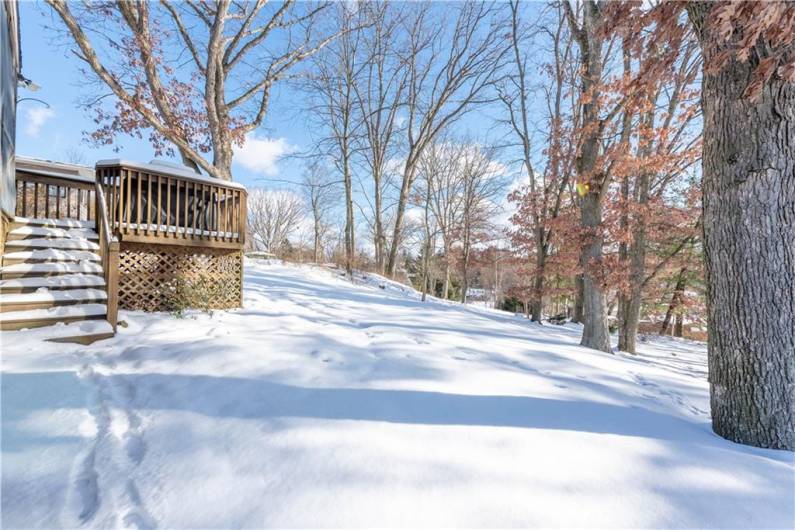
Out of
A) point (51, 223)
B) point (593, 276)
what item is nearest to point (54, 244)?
point (51, 223)

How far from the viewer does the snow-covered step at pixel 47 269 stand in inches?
131

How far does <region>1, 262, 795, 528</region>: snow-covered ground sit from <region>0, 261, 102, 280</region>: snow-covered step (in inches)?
38.6

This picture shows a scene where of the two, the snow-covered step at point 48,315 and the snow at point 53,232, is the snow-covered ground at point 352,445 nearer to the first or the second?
the snow-covered step at point 48,315

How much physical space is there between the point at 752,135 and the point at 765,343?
1.22m

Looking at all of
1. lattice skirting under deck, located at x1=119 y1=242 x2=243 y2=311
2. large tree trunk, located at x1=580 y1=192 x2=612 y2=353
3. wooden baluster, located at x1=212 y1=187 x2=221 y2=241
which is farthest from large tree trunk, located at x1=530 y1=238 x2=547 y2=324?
wooden baluster, located at x1=212 y1=187 x2=221 y2=241

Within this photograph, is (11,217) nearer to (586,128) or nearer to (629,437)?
(629,437)

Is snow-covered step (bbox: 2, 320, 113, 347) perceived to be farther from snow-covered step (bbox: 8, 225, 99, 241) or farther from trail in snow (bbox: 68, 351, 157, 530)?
snow-covered step (bbox: 8, 225, 99, 241)

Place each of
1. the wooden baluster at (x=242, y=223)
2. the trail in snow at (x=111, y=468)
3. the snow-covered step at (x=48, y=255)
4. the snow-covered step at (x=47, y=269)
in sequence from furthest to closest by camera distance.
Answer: the wooden baluster at (x=242, y=223), the snow-covered step at (x=48, y=255), the snow-covered step at (x=47, y=269), the trail in snow at (x=111, y=468)

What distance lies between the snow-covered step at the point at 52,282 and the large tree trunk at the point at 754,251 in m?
5.97

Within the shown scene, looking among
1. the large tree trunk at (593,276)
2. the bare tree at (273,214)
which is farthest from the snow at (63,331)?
the bare tree at (273,214)

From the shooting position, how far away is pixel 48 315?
3.08 metres

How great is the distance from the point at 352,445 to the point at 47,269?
177 inches

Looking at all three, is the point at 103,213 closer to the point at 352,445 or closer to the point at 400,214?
the point at 352,445

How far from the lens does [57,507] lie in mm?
1169
